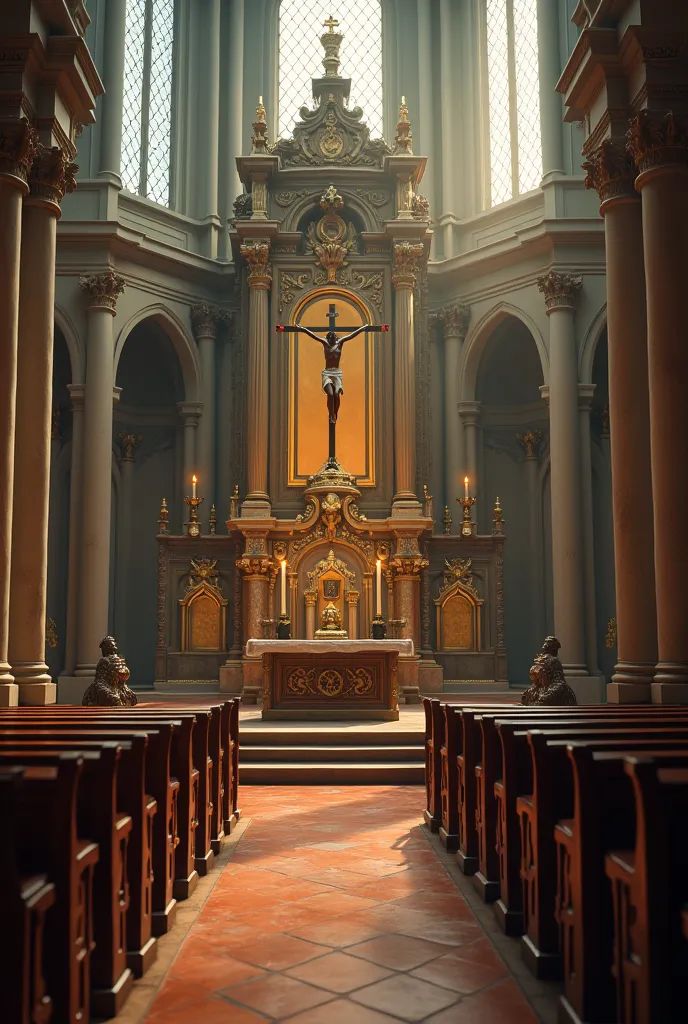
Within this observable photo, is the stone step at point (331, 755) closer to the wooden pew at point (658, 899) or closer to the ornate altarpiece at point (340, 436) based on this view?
the ornate altarpiece at point (340, 436)

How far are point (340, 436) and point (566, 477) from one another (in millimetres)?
3968

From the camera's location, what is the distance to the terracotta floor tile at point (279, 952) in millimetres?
4281

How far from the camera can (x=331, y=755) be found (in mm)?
10258

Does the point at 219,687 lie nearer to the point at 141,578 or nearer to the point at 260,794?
the point at 141,578

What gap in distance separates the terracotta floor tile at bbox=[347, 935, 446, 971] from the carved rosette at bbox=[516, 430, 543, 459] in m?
15.7

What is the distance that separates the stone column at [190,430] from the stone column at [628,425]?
10566 millimetres

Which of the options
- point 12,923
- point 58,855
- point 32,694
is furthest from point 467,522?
point 12,923

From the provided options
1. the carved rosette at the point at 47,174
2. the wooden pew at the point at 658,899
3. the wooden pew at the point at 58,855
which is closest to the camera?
the wooden pew at the point at 658,899

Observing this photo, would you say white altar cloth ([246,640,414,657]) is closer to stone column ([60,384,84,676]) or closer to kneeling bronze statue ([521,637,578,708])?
kneeling bronze statue ([521,637,578,708])

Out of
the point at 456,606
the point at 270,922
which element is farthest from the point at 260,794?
the point at 456,606

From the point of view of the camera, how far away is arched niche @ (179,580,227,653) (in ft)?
55.8

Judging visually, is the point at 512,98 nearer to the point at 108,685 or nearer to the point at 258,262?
the point at 258,262

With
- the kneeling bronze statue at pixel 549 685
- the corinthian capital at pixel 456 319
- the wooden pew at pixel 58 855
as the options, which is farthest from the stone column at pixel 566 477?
the wooden pew at pixel 58 855

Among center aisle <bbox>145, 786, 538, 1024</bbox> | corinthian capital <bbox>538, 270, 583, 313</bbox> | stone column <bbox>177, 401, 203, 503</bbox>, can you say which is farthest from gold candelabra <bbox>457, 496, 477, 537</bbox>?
center aisle <bbox>145, 786, 538, 1024</bbox>
